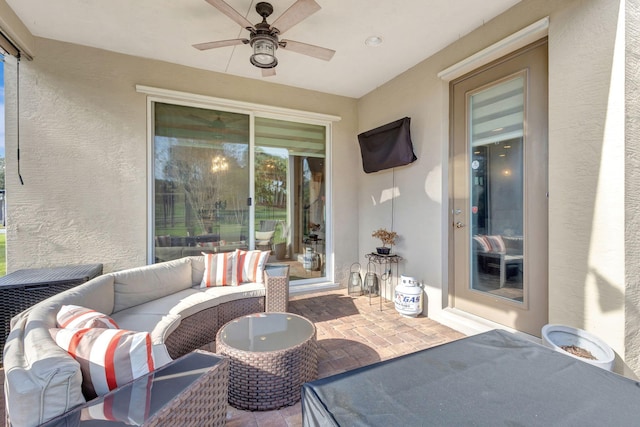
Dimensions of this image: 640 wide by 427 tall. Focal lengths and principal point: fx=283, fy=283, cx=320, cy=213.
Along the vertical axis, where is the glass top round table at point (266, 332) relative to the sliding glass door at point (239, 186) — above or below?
below

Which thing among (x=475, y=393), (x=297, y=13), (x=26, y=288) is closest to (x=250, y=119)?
(x=297, y=13)

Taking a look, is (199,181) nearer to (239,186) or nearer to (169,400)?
(239,186)

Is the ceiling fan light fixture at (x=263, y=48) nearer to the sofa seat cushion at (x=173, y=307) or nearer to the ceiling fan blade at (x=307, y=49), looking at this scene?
the ceiling fan blade at (x=307, y=49)

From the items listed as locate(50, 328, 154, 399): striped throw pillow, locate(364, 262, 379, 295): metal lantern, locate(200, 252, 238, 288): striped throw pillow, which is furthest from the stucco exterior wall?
locate(200, 252, 238, 288): striped throw pillow

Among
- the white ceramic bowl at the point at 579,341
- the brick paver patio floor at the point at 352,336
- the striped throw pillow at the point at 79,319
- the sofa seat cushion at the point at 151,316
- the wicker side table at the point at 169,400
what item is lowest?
the brick paver patio floor at the point at 352,336

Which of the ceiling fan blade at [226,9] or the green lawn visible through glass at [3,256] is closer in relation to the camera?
the ceiling fan blade at [226,9]

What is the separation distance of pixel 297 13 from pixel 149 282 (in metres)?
2.63

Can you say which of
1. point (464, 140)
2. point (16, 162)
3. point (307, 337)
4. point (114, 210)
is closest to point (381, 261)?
point (464, 140)

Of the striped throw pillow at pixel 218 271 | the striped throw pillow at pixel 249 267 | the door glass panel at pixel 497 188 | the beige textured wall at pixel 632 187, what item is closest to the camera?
the beige textured wall at pixel 632 187

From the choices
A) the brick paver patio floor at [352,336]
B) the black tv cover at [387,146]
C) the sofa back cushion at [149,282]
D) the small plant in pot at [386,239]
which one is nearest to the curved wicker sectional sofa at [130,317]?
the sofa back cushion at [149,282]

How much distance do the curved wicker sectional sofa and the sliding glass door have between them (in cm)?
74

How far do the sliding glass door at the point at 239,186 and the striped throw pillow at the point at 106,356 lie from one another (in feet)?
8.13

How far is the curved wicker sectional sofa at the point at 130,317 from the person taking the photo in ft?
3.21

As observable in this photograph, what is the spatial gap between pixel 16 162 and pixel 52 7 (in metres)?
1.53
